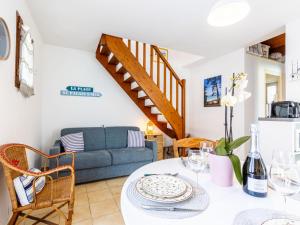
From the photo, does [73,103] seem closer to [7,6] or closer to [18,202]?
[7,6]

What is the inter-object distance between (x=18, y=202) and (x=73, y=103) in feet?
7.75

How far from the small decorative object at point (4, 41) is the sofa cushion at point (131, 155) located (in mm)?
1885

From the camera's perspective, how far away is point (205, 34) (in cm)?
264

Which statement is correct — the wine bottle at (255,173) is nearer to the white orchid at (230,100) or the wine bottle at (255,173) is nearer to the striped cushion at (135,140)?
the white orchid at (230,100)

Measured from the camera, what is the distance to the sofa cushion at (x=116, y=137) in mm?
3275

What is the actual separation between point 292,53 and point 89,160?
3.21m


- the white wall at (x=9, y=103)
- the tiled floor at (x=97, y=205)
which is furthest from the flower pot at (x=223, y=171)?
the white wall at (x=9, y=103)

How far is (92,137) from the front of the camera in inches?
124

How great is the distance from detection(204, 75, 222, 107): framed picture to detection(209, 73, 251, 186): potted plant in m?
2.94

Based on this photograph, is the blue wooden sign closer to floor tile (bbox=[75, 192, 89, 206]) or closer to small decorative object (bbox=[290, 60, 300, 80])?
floor tile (bbox=[75, 192, 89, 206])

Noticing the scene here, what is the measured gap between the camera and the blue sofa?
2.53m

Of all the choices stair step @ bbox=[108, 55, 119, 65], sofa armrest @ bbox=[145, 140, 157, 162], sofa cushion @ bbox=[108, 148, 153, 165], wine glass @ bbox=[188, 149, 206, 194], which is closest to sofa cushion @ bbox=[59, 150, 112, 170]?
sofa cushion @ bbox=[108, 148, 153, 165]

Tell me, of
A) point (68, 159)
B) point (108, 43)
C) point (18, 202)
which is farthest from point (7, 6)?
point (68, 159)

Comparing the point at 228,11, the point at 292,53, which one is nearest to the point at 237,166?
the point at 228,11
